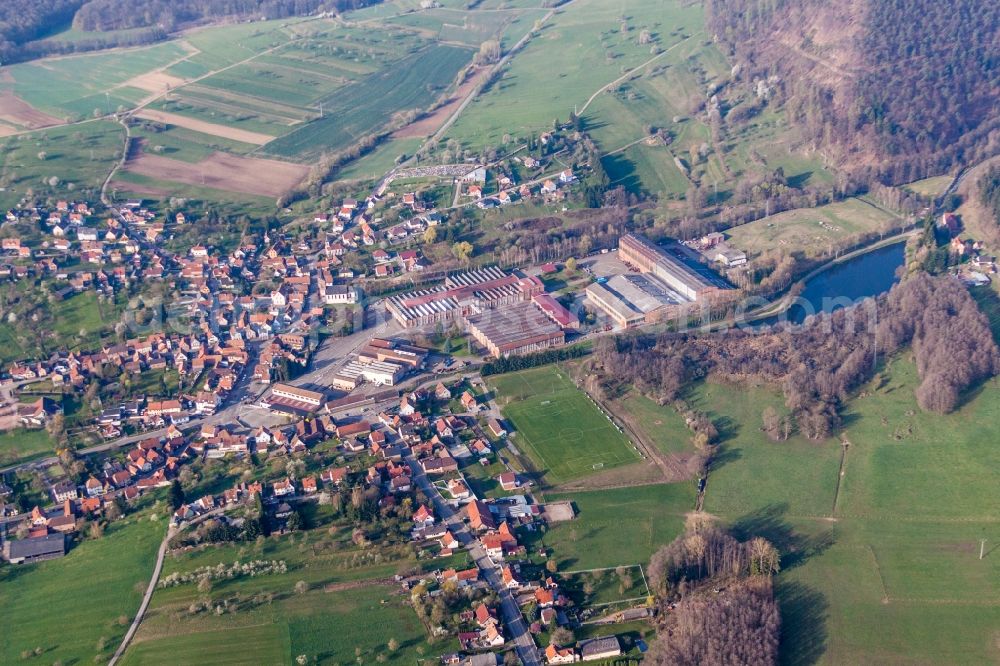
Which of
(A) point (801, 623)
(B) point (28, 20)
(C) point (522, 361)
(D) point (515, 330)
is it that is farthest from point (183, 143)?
(A) point (801, 623)

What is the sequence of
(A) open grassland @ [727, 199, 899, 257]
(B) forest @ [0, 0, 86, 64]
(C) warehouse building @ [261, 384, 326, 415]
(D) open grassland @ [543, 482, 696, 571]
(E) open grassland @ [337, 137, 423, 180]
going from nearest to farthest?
1. (D) open grassland @ [543, 482, 696, 571]
2. (C) warehouse building @ [261, 384, 326, 415]
3. (A) open grassland @ [727, 199, 899, 257]
4. (E) open grassland @ [337, 137, 423, 180]
5. (B) forest @ [0, 0, 86, 64]

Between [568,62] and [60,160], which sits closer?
[60,160]

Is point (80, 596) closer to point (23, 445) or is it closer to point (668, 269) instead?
point (23, 445)

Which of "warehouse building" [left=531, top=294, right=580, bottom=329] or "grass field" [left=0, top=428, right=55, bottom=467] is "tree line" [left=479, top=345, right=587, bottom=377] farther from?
"grass field" [left=0, top=428, right=55, bottom=467]

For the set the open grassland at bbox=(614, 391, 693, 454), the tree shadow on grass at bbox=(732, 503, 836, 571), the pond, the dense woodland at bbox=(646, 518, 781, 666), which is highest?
the pond

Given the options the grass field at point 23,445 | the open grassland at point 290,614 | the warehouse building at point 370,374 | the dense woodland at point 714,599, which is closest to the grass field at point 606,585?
the dense woodland at point 714,599

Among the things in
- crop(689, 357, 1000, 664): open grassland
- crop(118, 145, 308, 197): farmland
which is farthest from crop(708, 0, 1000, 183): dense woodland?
crop(118, 145, 308, 197): farmland
